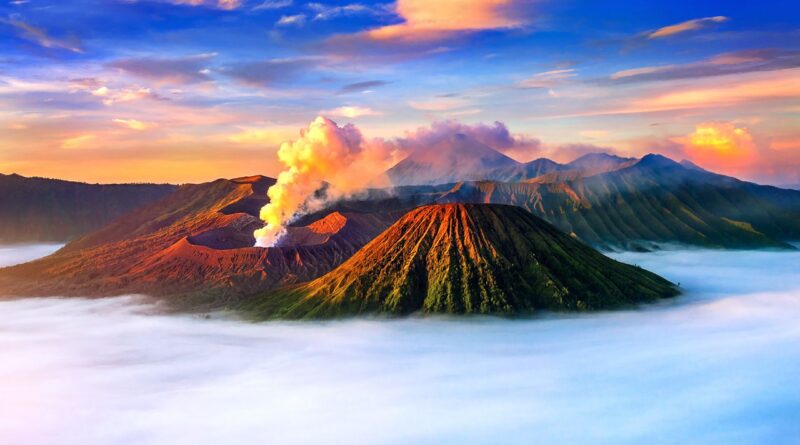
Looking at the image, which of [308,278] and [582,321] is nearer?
[582,321]

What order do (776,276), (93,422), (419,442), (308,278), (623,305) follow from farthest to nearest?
(776,276) < (308,278) < (623,305) < (93,422) < (419,442)

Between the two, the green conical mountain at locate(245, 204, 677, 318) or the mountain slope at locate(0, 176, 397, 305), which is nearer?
the green conical mountain at locate(245, 204, 677, 318)

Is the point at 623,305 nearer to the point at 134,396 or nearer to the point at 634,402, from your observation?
the point at 634,402

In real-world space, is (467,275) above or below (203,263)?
below

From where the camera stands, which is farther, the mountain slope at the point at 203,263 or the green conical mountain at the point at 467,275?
the mountain slope at the point at 203,263

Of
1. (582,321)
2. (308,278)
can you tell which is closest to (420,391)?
(582,321)

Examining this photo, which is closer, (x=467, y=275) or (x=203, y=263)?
(x=467, y=275)

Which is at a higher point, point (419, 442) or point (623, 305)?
point (623, 305)

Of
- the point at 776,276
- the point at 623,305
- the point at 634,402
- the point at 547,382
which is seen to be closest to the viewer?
the point at 634,402
